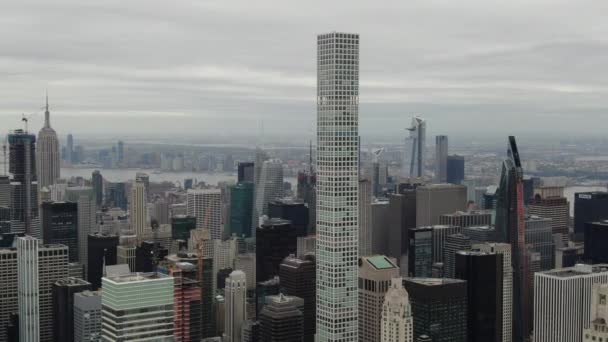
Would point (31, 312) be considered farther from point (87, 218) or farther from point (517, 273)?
point (517, 273)

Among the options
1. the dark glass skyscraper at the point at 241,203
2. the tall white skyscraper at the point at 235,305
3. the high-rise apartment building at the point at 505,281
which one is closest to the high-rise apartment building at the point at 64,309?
the tall white skyscraper at the point at 235,305

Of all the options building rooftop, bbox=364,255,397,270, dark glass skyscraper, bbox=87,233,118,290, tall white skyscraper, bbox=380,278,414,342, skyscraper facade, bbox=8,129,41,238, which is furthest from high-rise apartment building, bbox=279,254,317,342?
skyscraper facade, bbox=8,129,41,238

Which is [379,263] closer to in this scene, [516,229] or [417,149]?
[516,229]

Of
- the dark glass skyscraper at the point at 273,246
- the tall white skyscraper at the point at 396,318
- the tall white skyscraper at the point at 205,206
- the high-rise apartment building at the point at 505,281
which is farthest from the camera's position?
the tall white skyscraper at the point at 205,206

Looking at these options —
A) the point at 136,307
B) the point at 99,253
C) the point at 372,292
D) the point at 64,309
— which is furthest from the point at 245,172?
the point at 136,307

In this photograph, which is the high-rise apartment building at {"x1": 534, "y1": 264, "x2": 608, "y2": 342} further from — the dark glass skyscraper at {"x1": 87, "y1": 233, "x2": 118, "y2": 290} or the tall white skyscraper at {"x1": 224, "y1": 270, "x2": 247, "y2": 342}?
the dark glass skyscraper at {"x1": 87, "y1": 233, "x2": 118, "y2": 290}

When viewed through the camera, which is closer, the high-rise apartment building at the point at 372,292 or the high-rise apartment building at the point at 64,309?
the high-rise apartment building at the point at 372,292

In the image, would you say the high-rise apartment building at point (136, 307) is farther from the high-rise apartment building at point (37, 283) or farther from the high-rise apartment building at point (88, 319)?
the high-rise apartment building at point (37, 283)
